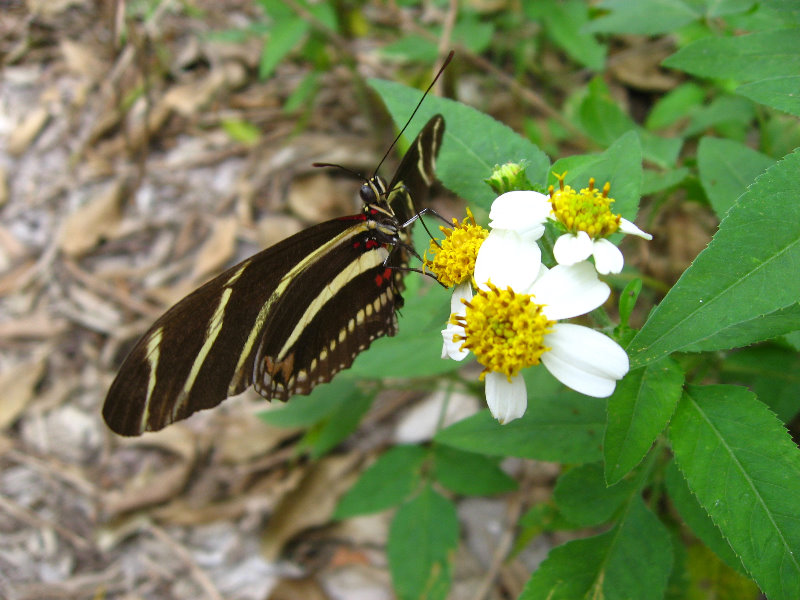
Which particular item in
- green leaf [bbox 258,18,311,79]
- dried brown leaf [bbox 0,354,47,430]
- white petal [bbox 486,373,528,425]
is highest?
green leaf [bbox 258,18,311,79]

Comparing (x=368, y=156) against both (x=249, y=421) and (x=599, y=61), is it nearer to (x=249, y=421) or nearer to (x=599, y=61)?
(x=599, y=61)

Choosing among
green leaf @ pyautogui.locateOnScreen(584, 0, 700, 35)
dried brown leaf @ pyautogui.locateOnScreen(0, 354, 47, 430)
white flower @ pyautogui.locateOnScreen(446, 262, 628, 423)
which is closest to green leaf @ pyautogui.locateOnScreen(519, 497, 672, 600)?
white flower @ pyautogui.locateOnScreen(446, 262, 628, 423)

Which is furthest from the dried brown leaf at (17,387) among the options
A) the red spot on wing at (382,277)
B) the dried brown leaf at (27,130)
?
the red spot on wing at (382,277)

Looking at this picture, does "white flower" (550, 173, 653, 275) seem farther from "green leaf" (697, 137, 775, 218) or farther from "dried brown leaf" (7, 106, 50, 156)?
"dried brown leaf" (7, 106, 50, 156)

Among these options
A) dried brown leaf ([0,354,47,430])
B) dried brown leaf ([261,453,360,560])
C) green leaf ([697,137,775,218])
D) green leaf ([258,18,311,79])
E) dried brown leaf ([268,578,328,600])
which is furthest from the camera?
dried brown leaf ([0,354,47,430])

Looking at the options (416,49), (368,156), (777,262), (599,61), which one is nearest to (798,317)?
(777,262)

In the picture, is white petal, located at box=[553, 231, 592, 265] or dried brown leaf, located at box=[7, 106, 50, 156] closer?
white petal, located at box=[553, 231, 592, 265]

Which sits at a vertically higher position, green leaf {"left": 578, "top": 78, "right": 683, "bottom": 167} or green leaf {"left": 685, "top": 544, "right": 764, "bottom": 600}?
green leaf {"left": 578, "top": 78, "right": 683, "bottom": 167}
